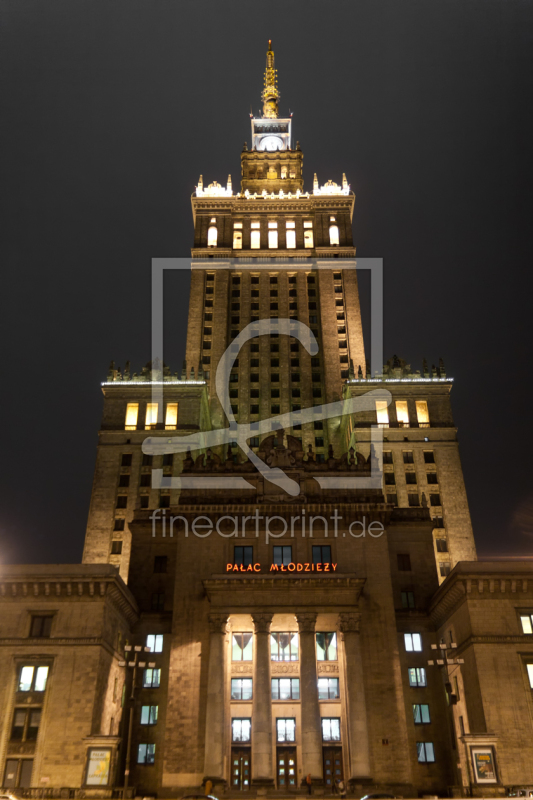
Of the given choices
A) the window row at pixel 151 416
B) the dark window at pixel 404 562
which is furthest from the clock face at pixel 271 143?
the dark window at pixel 404 562

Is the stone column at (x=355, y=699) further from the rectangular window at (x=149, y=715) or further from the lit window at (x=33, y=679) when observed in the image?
the lit window at (x=33, y=679)

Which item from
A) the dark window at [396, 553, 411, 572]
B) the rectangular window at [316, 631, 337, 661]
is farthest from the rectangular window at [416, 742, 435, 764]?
the dark window at [396, 553, 411, 572]

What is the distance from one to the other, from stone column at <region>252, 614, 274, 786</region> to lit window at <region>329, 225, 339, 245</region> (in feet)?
281

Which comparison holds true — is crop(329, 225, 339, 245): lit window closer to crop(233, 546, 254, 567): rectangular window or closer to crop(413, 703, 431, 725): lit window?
crop(233, 546, 254, 567): rectangular window

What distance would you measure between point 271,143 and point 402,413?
303ft

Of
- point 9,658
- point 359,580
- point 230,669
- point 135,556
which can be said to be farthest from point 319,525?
point 9,658

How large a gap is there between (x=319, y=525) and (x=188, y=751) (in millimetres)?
22241

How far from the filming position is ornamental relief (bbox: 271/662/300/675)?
212 ft

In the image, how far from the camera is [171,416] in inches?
3930

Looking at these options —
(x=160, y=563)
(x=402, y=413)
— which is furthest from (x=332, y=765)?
(x=402, y=413)

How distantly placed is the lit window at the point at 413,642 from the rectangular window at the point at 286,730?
42.0 ft

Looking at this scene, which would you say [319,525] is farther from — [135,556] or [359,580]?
[135,556]

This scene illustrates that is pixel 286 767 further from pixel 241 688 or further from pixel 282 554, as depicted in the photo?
pixel 282 554

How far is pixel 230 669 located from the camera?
6450 cm
